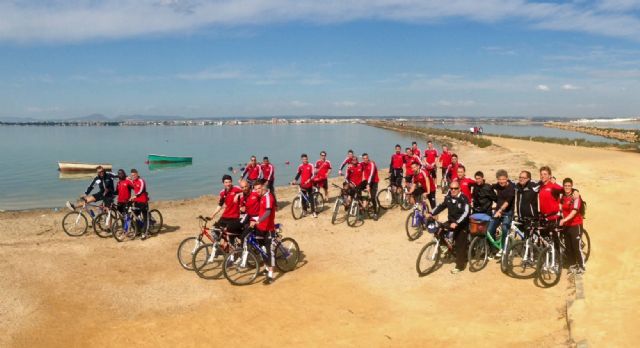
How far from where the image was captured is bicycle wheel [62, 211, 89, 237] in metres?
14.1

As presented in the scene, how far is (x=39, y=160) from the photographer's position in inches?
1844

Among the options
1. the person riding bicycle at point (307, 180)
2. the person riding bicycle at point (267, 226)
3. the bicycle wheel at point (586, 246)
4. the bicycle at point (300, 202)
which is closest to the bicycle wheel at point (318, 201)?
the bicycle at point (300, 202)

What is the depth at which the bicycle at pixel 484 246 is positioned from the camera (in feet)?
32.7

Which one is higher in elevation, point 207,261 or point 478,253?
point 478,253

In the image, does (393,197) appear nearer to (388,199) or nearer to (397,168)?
(388,199)

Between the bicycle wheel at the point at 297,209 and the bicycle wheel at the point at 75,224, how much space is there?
6.53 m

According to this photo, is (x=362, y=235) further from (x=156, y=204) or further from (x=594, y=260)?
(x=156, y=204)

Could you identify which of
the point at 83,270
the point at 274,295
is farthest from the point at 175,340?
the point at 83,270

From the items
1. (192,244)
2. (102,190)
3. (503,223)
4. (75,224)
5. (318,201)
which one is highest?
(102,190)

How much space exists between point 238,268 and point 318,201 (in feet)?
25.0

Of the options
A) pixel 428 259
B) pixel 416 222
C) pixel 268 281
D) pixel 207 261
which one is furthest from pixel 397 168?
pixel 207 261

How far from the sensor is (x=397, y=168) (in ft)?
56.4

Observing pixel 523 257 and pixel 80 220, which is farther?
pixel 80 220

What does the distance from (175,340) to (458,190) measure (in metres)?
6.22
